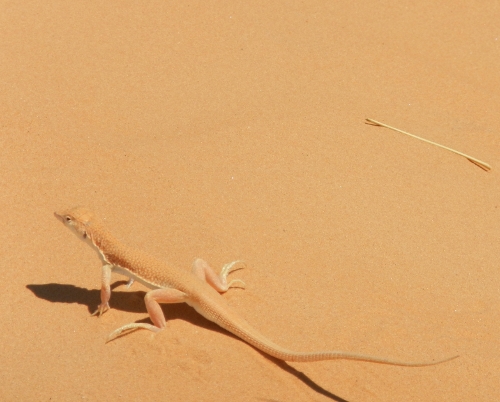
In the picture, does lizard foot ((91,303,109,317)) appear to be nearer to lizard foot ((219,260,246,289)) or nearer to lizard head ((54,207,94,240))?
lizard head ((54,207,94,240))

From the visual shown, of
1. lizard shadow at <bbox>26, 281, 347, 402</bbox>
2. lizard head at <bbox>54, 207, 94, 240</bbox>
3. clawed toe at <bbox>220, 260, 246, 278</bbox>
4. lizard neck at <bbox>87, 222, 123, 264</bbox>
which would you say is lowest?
lizard shadow at <bbox>26, 281, 347, 402</bbox>

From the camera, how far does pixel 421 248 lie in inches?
192

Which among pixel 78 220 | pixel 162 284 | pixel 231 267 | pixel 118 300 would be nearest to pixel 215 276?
pixel 231 267

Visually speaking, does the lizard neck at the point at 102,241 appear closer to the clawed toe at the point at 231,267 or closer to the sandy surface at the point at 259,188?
the sandy surface at the point at 259,188

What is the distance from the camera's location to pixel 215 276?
422 cm

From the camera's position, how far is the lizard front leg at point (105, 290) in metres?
4.05

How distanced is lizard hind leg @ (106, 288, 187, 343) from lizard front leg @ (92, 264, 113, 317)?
21 centimetres

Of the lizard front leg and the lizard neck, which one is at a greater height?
the lizard neck

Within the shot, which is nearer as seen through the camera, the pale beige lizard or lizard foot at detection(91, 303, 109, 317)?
the pale beige lizard

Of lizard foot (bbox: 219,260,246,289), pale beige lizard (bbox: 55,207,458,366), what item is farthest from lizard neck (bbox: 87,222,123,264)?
lizard foot (bbox: 219,260,246,289)

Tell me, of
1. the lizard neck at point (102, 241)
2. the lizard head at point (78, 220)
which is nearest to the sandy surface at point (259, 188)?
the lizard neck at point (102, 241)

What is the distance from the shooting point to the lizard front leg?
4051mm

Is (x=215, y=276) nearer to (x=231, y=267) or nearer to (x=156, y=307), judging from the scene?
(x=231, y=267)

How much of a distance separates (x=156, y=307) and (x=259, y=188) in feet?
5.54
